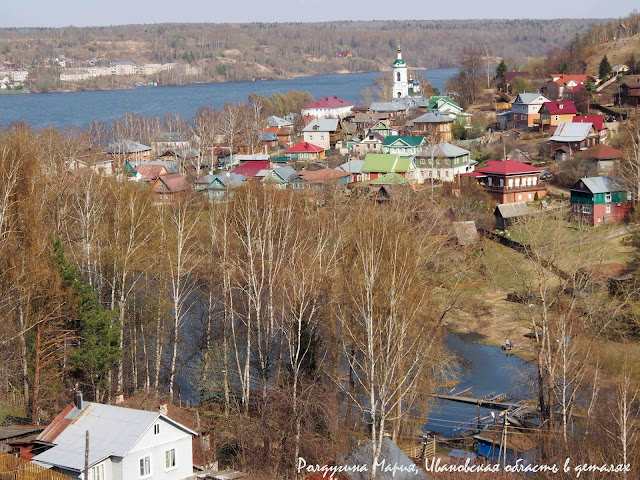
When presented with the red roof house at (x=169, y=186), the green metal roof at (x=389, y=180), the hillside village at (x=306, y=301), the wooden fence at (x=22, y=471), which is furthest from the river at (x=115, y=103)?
the wooden fence at (x=22, y=471)

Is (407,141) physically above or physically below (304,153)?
above

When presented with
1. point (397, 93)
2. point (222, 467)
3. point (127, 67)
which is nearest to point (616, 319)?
point (222, 467)

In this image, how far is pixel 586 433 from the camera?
1051cm

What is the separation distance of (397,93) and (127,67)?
94661 mm

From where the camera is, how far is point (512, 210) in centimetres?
2369

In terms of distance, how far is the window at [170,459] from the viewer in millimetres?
10234

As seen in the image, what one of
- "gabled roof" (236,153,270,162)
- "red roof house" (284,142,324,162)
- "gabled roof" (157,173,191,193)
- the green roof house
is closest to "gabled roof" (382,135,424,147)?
the green roof house

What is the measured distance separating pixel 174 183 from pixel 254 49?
129 meters

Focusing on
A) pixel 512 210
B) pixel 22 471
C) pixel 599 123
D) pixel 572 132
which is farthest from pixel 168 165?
pixel 22 471

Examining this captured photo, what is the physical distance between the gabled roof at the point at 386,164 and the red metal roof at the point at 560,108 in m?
7.40

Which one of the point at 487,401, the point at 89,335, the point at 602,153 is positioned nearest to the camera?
the point at 89,335

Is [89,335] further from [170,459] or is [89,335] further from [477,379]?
[477,379]

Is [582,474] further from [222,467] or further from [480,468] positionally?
[222,467]

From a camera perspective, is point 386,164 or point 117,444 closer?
point 117,444
